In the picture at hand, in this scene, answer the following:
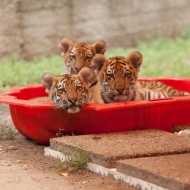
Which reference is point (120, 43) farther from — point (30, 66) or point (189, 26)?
point (30, 66)

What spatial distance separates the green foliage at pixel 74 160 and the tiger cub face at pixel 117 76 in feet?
3.20

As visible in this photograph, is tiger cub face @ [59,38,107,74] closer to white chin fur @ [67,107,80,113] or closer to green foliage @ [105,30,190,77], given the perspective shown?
white chin fur @ [67,107,80,113]

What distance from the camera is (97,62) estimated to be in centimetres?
786

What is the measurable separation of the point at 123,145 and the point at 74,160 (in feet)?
1.42

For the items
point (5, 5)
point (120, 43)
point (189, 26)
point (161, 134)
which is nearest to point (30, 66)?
point (5, 5)

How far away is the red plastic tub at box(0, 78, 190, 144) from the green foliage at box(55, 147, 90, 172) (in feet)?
1.88

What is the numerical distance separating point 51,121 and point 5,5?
5.37 meters

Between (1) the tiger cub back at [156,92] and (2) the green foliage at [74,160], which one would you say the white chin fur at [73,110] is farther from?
(1) the tiger cub back at [156,92]

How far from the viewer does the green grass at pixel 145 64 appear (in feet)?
36.7

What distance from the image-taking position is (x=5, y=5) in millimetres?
12453

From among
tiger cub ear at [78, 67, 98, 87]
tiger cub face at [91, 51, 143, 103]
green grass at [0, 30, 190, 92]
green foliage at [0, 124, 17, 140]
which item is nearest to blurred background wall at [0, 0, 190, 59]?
green grass at [0, 30, 190, 92]

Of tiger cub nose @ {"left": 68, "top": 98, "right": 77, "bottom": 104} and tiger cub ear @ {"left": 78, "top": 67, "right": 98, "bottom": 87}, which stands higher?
tiger cub ear @ {"left": 78, "top": 67, "right": 98, "bottom": 87}

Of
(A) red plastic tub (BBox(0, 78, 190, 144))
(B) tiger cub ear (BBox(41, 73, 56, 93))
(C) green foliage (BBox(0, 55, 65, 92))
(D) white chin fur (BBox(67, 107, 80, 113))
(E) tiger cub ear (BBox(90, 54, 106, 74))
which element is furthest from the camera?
(C) green foliage (BBox(0, 55, 65, 92))

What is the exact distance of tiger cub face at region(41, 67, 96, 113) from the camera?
7234 mm
